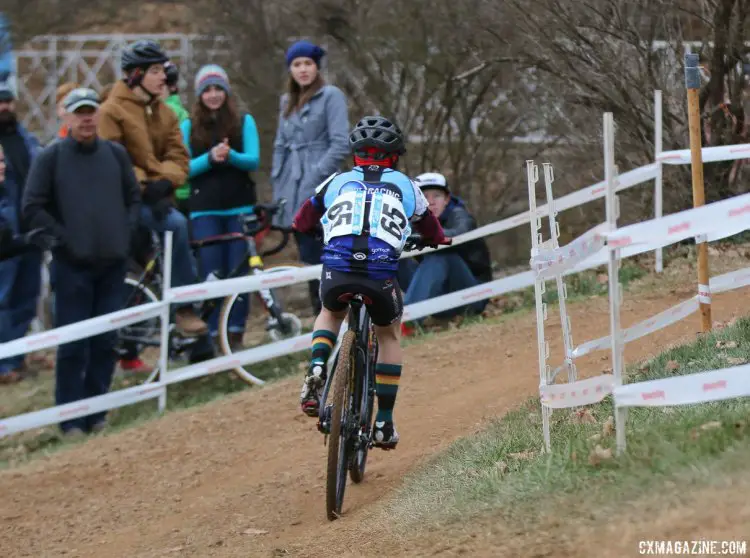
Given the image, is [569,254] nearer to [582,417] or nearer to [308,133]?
[582,417]

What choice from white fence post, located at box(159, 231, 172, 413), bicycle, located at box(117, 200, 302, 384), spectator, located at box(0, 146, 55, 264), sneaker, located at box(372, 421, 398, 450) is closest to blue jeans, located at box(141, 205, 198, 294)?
bicycle, located at box(117, 200, 302, 384)

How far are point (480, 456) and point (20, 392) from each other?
5689 millimetres

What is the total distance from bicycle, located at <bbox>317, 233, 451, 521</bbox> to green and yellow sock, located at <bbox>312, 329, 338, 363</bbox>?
84mm

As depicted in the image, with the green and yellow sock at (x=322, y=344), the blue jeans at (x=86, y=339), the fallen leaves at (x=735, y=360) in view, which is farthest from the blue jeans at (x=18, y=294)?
the fallen leaves at (x=735, y=360)

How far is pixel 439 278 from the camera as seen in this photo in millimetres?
11312

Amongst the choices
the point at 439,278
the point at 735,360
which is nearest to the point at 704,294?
the point at 735,360

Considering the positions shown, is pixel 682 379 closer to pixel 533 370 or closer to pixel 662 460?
pixel 662 460

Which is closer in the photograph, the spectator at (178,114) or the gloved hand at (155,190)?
the gloved hand at (155,190)

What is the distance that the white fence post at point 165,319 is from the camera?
1012 centimetres

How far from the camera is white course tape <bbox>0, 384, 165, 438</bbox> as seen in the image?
9.43 meters

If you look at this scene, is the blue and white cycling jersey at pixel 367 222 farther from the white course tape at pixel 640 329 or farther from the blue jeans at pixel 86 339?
the blue jeans at pixel 86 339

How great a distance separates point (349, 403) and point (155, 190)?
435 cm

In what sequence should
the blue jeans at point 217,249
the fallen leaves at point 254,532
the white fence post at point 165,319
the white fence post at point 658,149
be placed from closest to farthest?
the fallen leaves at point 254,532 → the white fence post at point 165,319 → the white fence post at point 658,149 → the blue jeans at point 217,249

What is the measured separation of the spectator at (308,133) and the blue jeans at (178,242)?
83 centimetres
